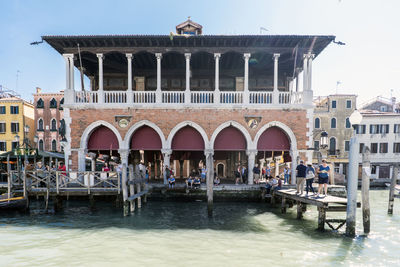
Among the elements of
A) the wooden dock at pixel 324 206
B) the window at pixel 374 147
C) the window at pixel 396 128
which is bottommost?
the wooden dock at pixel 324 206

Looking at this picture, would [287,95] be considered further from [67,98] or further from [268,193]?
[67,98]

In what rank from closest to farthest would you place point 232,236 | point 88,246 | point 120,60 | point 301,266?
1. point 301,266
2. point 88,246
3. point 232,236
4. point 120,60

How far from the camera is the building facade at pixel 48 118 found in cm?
2431

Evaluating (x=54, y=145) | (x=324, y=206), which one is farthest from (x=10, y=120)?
(x=324, y=206)

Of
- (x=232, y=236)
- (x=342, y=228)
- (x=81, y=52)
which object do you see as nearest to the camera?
(x=232, y=236)

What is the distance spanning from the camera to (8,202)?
940 centimetres

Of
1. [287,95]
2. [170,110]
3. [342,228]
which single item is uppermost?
[287,95]

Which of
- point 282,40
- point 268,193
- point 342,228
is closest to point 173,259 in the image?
point 342,228

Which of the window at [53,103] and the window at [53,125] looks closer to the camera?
the window at [53,103]

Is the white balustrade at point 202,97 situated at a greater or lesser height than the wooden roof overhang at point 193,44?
lesser

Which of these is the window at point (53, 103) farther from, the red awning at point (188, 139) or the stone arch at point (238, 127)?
the stone arch at point (238, 127)

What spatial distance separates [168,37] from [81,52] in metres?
5.07

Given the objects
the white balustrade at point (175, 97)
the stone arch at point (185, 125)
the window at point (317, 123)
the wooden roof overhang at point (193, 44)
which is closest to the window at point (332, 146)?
the window at point (317, 123)

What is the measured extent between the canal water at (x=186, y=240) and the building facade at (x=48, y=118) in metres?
17.2
